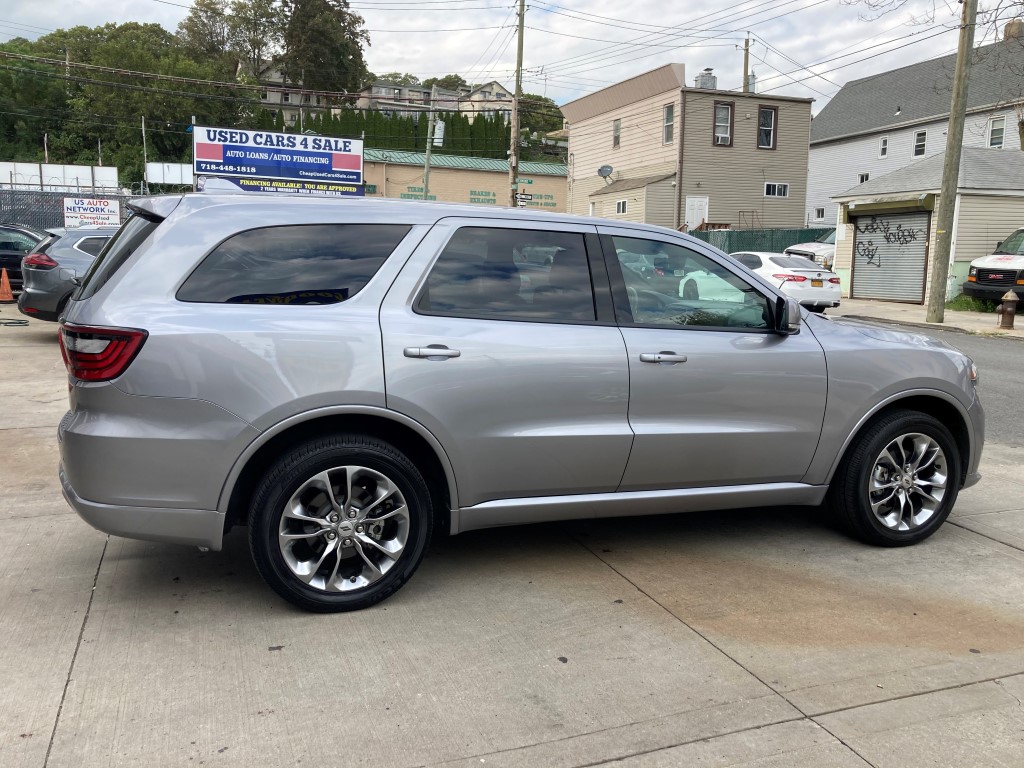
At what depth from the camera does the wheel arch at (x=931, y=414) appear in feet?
14.7

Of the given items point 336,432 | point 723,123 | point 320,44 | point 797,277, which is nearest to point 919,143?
point 723,123

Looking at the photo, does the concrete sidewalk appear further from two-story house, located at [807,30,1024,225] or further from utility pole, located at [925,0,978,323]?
two-story house, located at [807,30,1024,225]

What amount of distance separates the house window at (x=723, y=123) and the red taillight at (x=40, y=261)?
90.2 ft

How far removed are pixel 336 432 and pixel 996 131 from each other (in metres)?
40.6

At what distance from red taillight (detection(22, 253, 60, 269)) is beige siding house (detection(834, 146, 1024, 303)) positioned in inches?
787

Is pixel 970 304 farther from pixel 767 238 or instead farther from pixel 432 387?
pixel 432 387

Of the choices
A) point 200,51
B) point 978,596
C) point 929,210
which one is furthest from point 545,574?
point 200,51

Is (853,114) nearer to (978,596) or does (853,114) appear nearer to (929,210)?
(929,210)

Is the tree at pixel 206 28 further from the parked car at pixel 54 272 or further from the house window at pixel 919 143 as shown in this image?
the parked car at pixel 54 272

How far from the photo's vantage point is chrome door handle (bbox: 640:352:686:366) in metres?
4.02

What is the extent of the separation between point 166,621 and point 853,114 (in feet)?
159

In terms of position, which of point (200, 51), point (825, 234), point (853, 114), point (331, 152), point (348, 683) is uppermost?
point (200, 51)

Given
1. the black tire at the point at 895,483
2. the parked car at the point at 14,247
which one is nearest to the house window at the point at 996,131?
the parked car at the point at 14,247

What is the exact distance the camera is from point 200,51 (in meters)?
86.1
